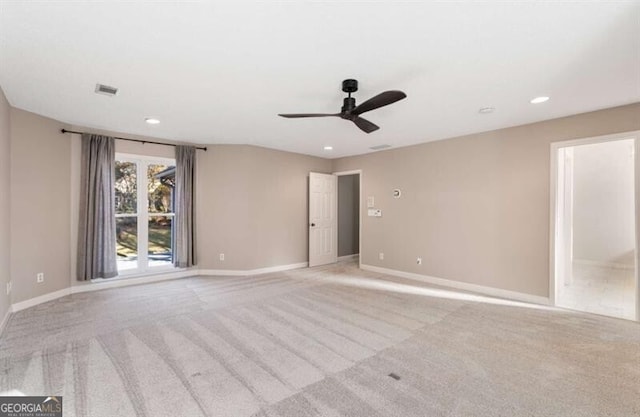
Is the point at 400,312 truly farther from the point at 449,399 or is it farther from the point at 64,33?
the point at 64,33

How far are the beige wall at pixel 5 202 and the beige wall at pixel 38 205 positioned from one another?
0.46ft

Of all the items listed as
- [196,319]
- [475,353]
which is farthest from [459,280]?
[196,319]

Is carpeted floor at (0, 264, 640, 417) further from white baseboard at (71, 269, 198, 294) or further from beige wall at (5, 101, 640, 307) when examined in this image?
beige wall at (5, 101, 640, 307)

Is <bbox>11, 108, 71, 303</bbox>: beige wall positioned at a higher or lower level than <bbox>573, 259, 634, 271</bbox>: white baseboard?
higher

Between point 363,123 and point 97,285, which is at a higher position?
point 363,123

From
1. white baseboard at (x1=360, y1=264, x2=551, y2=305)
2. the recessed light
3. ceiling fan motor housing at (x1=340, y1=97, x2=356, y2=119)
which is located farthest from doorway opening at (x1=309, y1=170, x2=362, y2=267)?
ceiling fan motor housing at (x1=340, y1=97, x2=356, y2=119)

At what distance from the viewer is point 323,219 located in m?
6.82

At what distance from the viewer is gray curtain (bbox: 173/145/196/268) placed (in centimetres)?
526

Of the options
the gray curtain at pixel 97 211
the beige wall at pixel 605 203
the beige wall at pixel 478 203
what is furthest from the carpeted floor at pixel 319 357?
the beige wall at pixel 605 203

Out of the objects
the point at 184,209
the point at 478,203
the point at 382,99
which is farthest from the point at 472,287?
the point at 184,209

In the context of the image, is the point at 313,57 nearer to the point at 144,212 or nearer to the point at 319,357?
the point at 319,357

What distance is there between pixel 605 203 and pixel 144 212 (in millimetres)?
9495

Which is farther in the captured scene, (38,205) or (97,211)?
(97,211)

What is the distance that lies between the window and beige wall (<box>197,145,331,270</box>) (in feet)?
1.83
